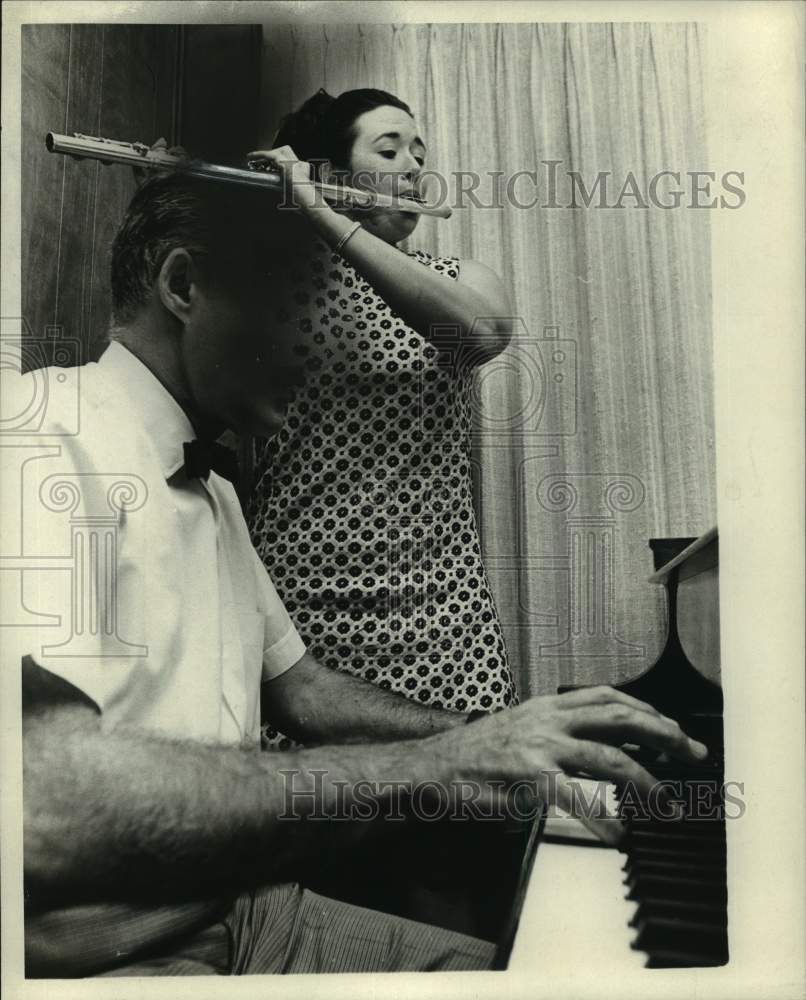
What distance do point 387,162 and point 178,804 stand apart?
1.57 metres

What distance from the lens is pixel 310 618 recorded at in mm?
2676

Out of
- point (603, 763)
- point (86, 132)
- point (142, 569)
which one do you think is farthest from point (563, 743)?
point (86, 132)

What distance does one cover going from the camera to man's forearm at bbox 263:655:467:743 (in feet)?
8.65

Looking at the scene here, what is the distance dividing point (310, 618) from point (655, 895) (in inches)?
38.8

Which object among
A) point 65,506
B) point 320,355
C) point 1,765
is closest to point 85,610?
point 65,506

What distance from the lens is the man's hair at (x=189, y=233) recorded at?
8.70ft

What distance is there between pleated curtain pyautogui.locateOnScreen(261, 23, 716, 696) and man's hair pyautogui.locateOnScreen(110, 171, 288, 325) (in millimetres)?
210

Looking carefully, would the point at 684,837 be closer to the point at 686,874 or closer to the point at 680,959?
the point at 686,874

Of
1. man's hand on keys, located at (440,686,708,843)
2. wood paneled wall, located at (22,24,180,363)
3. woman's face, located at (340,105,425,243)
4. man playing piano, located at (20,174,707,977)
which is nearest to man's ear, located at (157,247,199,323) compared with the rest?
man playing piano, located at (20,174,707,977)

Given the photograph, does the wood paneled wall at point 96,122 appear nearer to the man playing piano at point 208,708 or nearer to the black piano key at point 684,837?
the man playing piano at point 208,708

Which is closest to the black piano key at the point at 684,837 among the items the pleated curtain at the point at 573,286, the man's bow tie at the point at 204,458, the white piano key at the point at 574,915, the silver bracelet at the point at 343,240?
the white piano key at the point at 574,915

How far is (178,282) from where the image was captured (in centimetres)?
264

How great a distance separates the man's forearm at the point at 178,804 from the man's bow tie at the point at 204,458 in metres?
0.59

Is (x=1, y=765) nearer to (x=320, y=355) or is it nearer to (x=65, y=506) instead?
(x=65, y=506)
